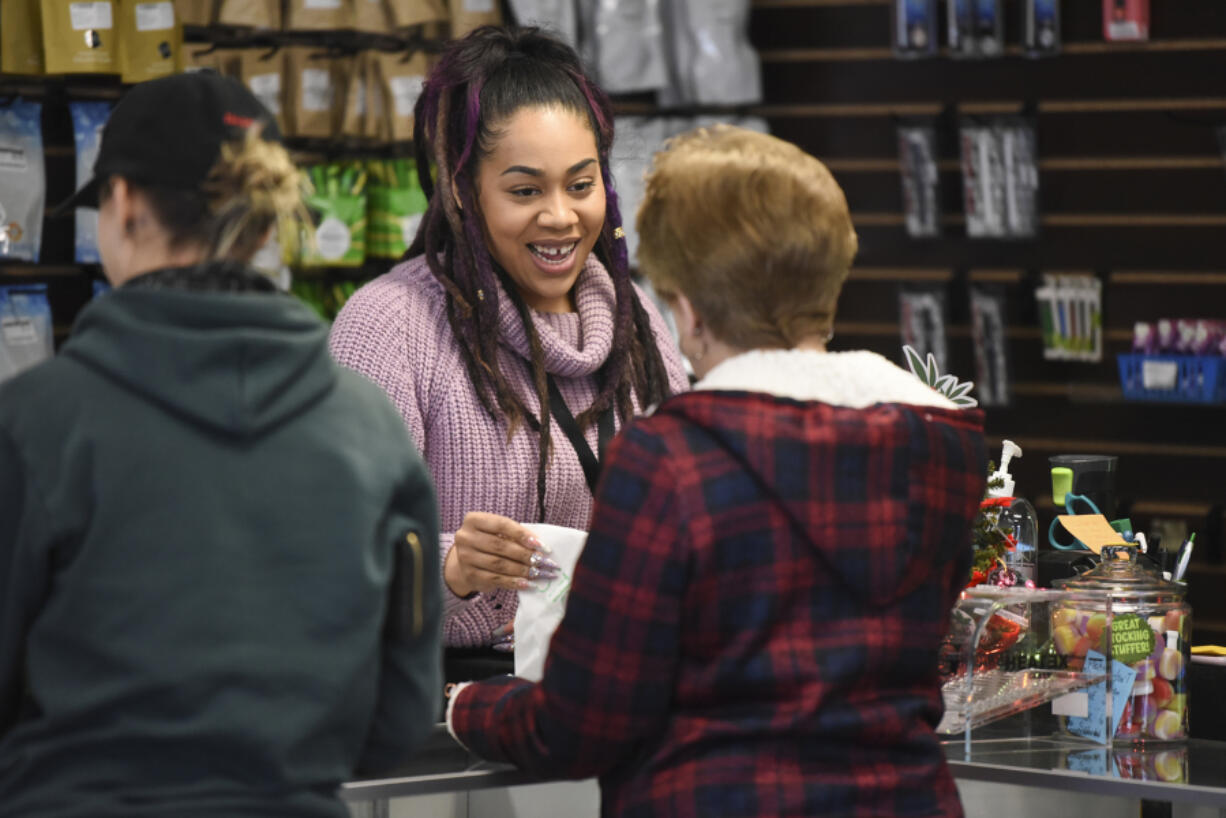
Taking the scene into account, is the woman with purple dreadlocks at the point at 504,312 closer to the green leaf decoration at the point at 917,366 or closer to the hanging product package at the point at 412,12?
the green leaf decoration at the point at 917,366

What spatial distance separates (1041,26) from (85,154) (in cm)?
318

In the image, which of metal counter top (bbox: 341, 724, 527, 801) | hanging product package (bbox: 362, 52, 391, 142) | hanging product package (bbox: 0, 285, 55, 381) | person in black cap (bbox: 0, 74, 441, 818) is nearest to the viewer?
person in black cap (bbox: 0, 74, 441, 818)

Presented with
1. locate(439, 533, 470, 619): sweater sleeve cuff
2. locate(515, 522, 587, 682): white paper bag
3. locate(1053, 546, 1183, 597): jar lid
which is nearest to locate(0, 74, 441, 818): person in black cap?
locate(515, 522, 587, 682): white paper bag

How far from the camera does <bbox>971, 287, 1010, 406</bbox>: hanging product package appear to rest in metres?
5.19

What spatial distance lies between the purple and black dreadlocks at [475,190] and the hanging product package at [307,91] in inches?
99.3

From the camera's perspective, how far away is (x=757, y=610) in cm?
144

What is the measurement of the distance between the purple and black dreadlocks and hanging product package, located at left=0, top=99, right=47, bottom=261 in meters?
2.29

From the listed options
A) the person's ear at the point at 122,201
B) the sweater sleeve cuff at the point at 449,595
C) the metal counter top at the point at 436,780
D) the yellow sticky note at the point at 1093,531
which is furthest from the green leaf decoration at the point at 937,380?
the person's ear at the point at 122,201

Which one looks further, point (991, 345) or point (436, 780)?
point (991, 345)

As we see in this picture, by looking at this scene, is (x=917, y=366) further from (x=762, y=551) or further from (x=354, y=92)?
(x=354, y=92)

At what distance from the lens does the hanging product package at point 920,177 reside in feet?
17.1

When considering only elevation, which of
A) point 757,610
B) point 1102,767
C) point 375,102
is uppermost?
point 375,102

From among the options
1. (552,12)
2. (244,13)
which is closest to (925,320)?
(552,12)

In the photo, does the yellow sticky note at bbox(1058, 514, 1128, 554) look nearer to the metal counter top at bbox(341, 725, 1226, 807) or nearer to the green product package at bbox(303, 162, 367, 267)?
the metal counter top at bbox(341, 725, 1226, 807)
